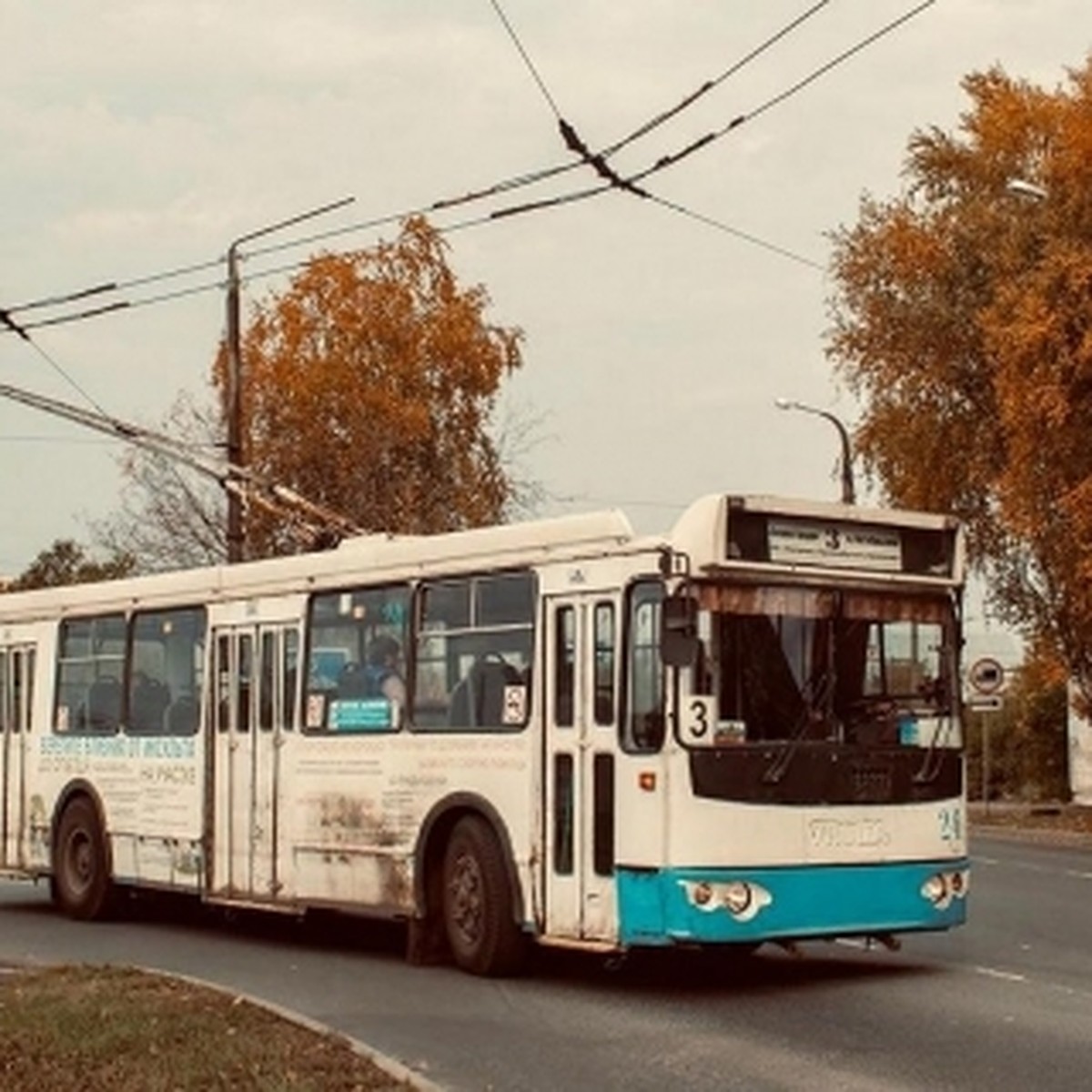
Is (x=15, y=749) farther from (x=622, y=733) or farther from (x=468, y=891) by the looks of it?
(x=622, y=733)

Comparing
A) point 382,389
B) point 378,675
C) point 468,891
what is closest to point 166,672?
point 378,675

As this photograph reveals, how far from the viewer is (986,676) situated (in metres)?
Result: 45.8

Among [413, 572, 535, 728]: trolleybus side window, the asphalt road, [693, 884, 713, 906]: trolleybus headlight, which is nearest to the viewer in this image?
the asphalt road

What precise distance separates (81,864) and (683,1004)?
8.87 m

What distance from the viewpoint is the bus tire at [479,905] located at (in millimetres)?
17594

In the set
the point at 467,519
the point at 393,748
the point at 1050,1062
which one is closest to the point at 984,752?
the point at 467,519

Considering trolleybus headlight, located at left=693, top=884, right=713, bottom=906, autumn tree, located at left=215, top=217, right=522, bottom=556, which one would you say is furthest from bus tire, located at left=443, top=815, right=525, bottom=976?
autumn tree, located at left=215, top=217, right=522, bottom=556

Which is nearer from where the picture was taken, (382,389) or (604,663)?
(604,663)

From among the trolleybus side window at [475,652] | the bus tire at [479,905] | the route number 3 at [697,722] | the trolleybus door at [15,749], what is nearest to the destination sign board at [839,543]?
the route number 3 at [697,722]

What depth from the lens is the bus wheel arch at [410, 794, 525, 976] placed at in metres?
17.6

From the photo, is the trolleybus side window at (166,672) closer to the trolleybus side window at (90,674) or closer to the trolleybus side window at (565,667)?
the trolleybus side window at (90,674)

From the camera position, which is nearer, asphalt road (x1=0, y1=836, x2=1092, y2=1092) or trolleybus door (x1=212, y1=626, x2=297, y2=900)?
asphalt road (x1=0, y1=836, x2=1092, y2=1092)

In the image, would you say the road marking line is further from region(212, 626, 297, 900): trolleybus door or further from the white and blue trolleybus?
region(212, 626, 297, 900): trolleybus door

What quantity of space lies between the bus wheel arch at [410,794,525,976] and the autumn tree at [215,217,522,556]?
39016 millimetres
